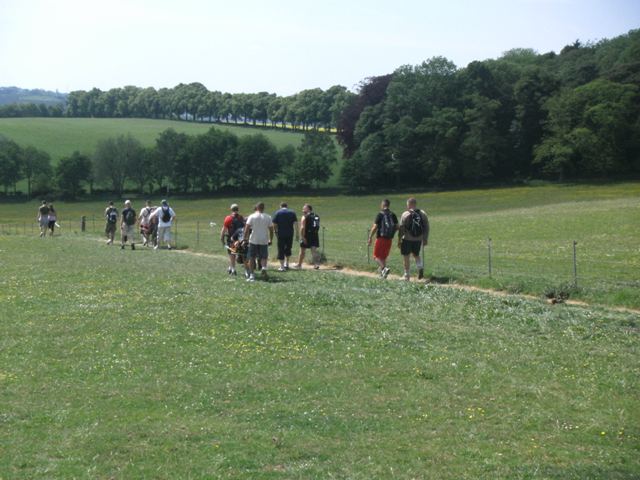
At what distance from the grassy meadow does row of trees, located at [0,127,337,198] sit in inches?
3966

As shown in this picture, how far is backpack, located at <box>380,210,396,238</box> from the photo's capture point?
24.0 meters

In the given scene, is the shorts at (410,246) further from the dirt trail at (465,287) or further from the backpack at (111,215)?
the backpack at (111,215)

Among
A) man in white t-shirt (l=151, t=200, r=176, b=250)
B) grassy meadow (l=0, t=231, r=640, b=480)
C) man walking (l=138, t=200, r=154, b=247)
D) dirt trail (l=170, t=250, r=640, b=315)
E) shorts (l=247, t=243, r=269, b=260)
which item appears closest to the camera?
grassy meadow (l=0, t=231, r=640, b=480)

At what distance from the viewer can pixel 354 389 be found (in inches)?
437

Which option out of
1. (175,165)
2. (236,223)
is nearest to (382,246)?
(236,223)

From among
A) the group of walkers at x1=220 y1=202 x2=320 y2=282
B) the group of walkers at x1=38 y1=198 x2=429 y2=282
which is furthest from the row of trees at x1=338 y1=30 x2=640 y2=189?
the group of walkers at x1=38 y1=198 x2=429 y2=282

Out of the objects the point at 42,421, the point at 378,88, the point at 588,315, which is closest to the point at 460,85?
the point at 378,88

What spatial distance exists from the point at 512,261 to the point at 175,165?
329ft

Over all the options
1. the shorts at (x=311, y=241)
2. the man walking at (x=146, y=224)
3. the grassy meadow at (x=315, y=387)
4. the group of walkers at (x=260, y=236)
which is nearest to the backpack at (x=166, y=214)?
the man walking at (x=146, y=224)

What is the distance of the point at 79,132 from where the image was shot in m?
174

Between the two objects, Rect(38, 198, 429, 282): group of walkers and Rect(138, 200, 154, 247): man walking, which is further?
Rect(138, 200, 154, 247): man walking

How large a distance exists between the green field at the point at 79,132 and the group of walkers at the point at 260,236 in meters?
123

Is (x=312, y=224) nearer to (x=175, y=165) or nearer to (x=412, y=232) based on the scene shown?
(x=412, y=232)

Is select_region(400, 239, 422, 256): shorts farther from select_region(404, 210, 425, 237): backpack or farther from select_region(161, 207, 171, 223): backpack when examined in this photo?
select_region(161, 207, 171, 223): backpack
